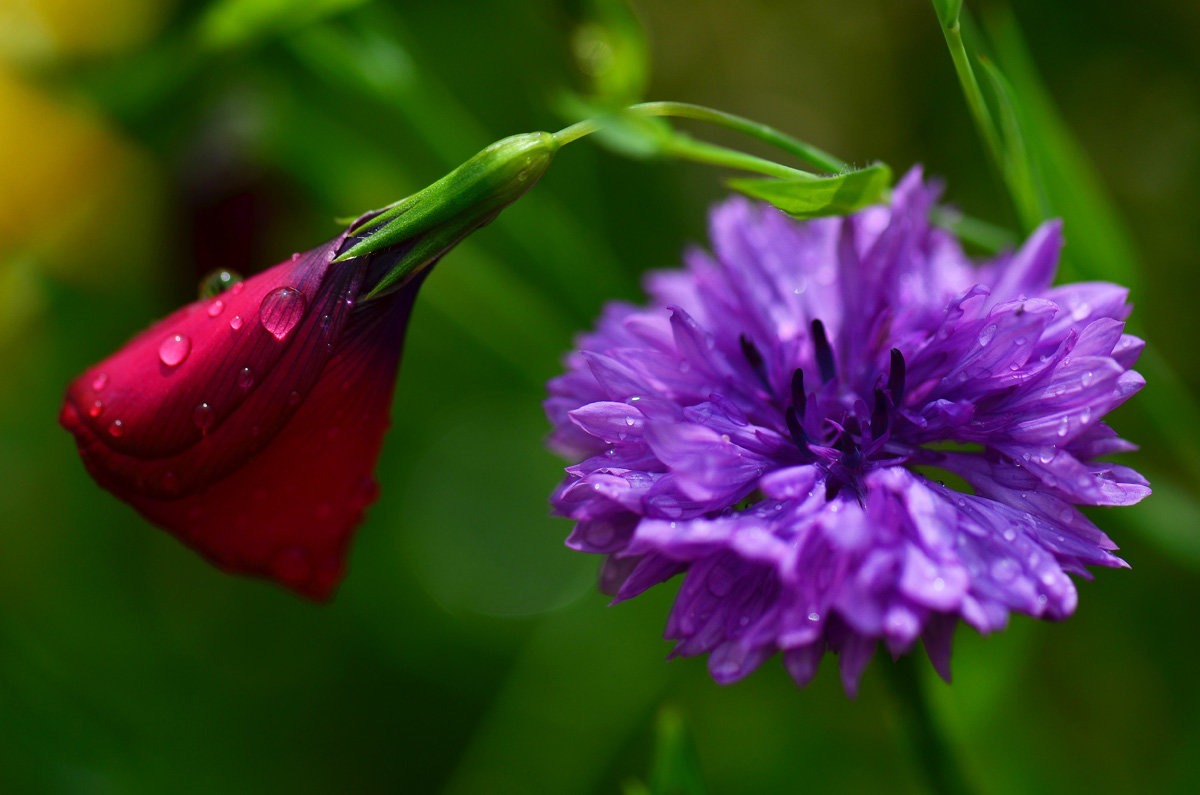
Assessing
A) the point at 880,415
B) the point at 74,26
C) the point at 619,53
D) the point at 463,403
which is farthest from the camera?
the point at 463,403

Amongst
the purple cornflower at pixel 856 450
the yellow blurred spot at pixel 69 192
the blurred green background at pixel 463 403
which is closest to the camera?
the purple cornflower at pixel 856 450

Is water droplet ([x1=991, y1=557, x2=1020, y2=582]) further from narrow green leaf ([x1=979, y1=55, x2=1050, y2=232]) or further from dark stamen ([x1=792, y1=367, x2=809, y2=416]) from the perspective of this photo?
narrow green leaf ([x1=979, y1=55, x2=1050, y2=232])

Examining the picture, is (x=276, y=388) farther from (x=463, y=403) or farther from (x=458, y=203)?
(x=463, y=403)

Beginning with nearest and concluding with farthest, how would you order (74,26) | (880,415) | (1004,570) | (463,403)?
1. (1004,570)
2. (880,415)
3. (74,26)
4. (463,403)

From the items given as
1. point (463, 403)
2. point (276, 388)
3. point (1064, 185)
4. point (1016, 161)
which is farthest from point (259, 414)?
point (463, 403)

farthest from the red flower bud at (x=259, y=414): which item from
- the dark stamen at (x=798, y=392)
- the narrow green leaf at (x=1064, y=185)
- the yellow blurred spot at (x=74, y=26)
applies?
the yellow blurred spot at (x=74, y=26)

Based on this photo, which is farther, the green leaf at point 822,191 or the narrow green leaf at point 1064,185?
the narrow green leaf at point 1064,185

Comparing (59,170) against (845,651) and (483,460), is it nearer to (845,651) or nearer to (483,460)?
(483,460)

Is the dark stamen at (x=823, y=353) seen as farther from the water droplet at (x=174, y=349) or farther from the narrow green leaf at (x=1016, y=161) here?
the water droplet at (x=174, y=349)

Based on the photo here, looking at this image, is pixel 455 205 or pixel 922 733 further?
pixel 922 733
